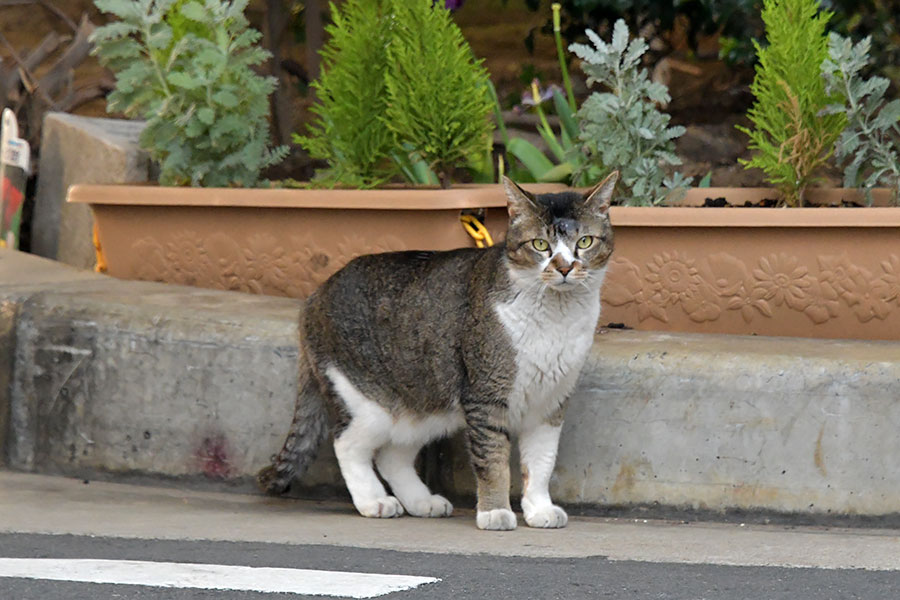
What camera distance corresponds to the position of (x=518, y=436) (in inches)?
156

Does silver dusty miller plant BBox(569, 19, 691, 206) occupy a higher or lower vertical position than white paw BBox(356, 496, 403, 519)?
higher

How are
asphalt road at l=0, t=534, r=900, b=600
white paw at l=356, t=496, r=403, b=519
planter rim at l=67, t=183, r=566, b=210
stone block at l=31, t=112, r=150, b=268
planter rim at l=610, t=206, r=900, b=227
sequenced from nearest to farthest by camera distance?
asphalt road at l=0, t=534, r=900, b=600 < white paw at l=356, t=496, r=403, b=519 < planter rim at l=610, t=206, r=900, b=227 < planter rim at l=67, t=183, r=566, b=210 < stone block at l=31, t=112, r=150, b=268

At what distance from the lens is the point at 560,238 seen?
3717mm

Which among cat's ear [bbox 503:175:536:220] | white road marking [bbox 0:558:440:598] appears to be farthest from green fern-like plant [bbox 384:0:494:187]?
white road marking [bbox 0:558:440:598]

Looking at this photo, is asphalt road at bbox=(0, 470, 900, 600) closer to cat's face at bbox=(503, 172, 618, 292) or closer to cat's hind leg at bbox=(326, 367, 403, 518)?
cat's hind leg at bbox=(326, 367, 403, 518)

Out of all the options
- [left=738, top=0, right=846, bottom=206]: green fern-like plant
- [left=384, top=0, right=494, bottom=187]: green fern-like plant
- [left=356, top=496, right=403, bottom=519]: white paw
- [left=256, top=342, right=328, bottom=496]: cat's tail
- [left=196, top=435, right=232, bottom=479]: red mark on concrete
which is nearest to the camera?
[left=356, top=496, right=403, bottom=519]: white paw

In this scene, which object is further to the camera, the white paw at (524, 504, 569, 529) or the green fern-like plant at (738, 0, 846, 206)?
the green fern-like plant at (738, 0, 846, 206)

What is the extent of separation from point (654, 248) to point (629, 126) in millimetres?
553

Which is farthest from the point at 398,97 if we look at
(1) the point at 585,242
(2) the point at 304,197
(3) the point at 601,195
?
(1) the point at 585,242

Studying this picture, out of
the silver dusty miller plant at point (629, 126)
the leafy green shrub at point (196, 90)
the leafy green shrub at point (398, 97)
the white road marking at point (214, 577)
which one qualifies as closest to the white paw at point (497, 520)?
the white road marking at point (214, 577)

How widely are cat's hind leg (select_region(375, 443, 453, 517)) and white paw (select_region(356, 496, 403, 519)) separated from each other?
0.21 feet

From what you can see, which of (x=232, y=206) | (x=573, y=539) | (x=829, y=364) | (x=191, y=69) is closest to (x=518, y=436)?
(x=573, y=539)

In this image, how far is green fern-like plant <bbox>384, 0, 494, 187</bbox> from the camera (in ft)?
15.6

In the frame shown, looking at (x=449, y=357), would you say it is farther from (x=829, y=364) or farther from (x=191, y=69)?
(x=191, y=69)
